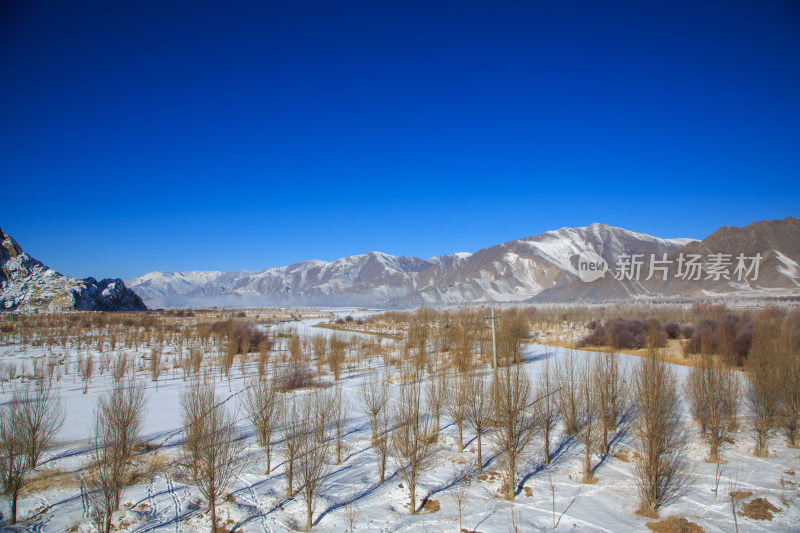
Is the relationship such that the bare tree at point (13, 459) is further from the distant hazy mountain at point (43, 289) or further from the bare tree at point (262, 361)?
the distant hazy mountain at point (43, 289)

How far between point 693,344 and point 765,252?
166451mm

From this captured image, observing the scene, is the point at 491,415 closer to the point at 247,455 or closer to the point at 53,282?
the point at 247,455

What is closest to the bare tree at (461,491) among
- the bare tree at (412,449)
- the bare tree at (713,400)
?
the bare tree at (412,449)

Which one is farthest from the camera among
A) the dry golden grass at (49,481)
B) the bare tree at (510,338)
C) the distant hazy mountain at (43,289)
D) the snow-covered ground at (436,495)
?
the distant hazy mountain at (43,289)

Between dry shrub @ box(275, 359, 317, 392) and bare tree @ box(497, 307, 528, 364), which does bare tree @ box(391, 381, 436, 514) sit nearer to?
dry shrub @ box(275, 359, 317, 392)

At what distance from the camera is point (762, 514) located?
12703 millimetres

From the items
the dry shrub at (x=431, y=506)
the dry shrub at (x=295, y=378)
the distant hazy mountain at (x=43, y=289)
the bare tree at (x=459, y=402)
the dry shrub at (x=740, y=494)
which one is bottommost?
the dry shrub at (x=740, y=494)

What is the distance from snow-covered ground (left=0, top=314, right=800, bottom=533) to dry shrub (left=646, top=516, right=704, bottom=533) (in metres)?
0.39

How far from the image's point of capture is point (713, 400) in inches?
707

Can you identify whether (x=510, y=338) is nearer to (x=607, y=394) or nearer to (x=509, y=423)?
(x=607, y=394)

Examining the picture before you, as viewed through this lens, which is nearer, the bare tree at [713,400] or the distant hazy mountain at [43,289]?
the bare tree at [713,400]

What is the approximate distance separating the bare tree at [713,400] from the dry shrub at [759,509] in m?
4.08

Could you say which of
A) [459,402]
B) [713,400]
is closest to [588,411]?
[459,402]

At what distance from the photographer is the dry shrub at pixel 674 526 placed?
11.9 m
